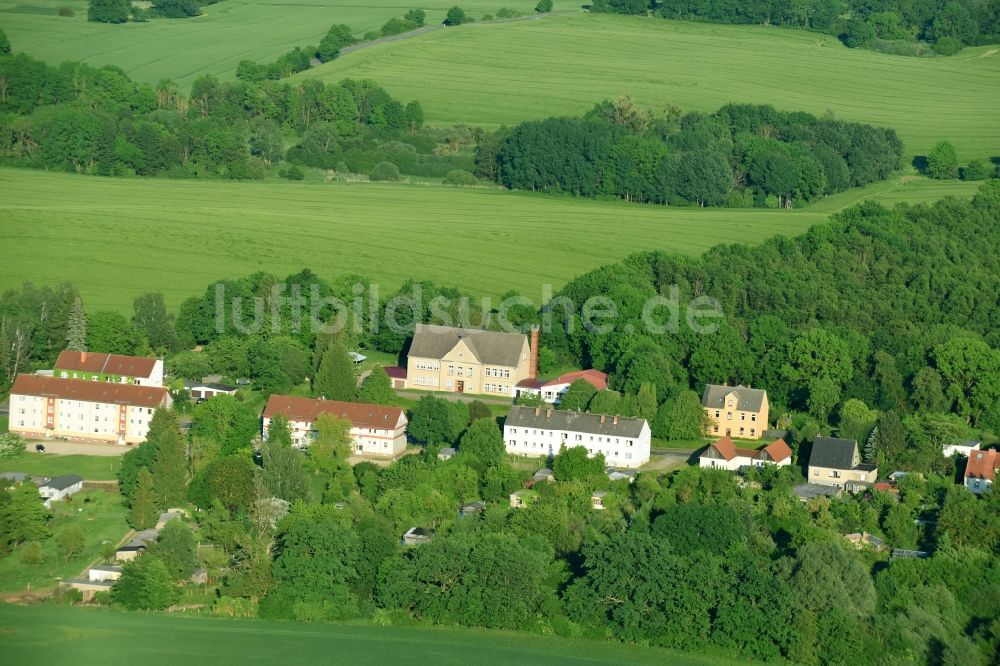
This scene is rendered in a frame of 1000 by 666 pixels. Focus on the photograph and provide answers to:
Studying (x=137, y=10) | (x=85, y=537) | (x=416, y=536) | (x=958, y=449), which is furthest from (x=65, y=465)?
(x=137, y=10)

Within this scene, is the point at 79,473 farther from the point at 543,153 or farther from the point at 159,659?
the point at 543,153

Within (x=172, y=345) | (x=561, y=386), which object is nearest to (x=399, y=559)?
(x=561, y=386)

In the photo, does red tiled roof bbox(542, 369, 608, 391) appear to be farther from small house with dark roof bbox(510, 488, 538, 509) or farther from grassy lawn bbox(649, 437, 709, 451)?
small house with dark roof bbox(510, 488, 538, 509)

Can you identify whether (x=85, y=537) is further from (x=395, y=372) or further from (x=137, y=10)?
(x=137, y=10)

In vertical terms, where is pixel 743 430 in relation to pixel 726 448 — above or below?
below

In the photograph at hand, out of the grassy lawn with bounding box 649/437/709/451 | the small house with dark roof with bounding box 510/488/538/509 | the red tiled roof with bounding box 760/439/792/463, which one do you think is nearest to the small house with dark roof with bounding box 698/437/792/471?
the red tiled roof with bounding box 760/439/792/463

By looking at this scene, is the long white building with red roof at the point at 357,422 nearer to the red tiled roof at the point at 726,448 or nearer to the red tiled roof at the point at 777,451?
the red tiled roof at the point at 726,448
